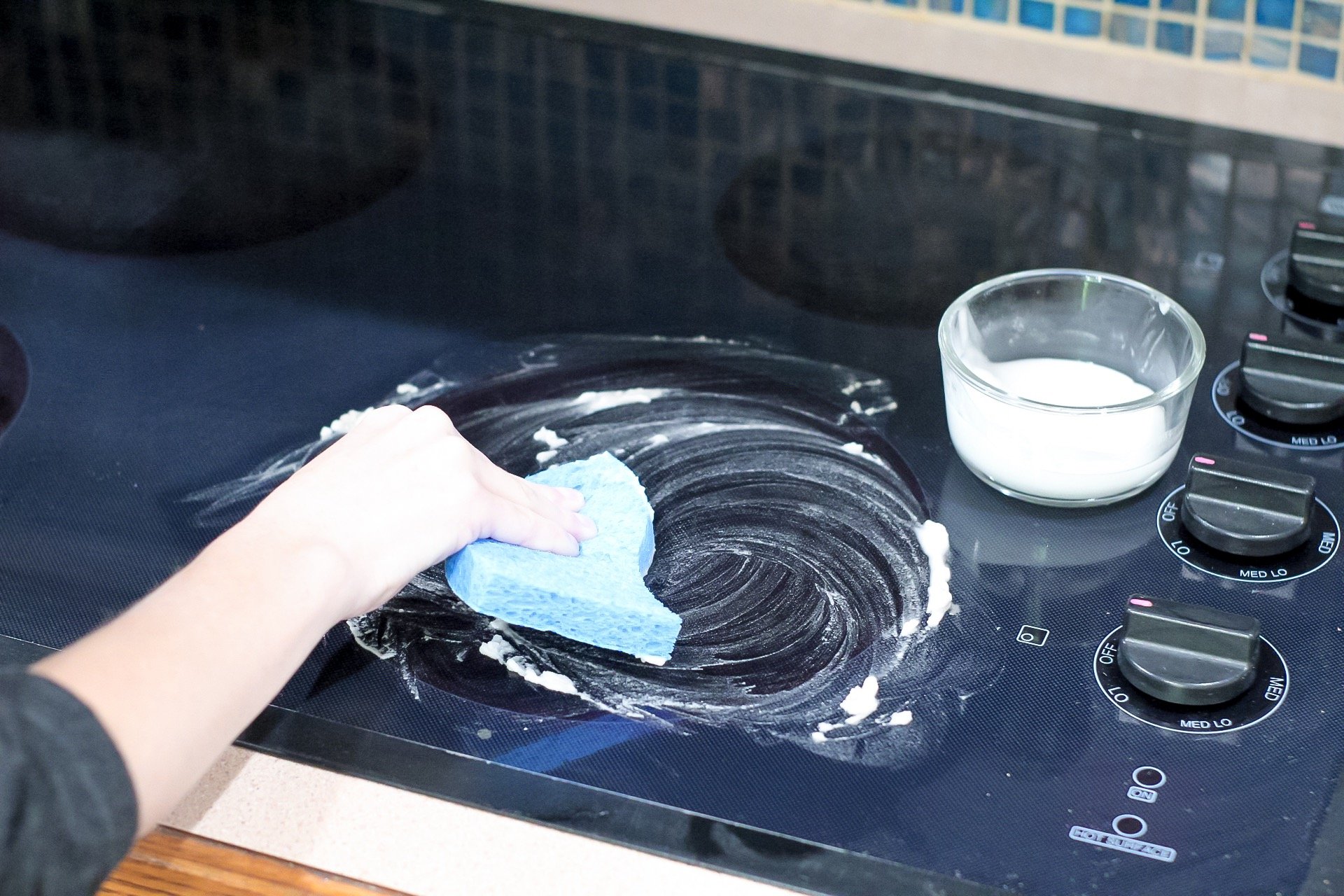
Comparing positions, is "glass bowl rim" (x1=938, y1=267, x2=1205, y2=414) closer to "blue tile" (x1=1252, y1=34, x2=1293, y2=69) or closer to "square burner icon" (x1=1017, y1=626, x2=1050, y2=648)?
"square burner icon" (x1=1017, y1=626, x2=1050, y2=648)

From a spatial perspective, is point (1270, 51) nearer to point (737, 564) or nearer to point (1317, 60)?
point (1317, 60)

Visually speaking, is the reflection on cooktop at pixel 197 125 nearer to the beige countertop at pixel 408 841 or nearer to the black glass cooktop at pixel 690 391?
the black glass cooktop at pixel 690 391

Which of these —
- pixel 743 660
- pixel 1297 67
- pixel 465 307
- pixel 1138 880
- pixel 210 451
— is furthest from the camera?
pixel 1297 67

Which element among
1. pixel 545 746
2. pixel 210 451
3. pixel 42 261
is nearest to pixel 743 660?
pixel 545 746

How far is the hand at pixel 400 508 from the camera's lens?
2.32 feet

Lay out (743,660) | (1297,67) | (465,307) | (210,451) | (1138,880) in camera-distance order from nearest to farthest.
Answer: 1. (1138,880)
2. (743,660)
3. (210,451)
4. (465,307)
5. (1297,67)

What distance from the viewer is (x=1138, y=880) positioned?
2.11 feet

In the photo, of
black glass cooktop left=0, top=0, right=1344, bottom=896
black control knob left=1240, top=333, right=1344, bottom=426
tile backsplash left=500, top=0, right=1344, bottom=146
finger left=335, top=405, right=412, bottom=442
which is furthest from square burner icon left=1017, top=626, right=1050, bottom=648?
tile backsplash left=500, top=0, right=1344, bottom=146

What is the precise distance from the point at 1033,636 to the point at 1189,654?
83 mm

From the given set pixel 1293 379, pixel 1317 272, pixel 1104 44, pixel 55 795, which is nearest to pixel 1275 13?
pixel 1104 44

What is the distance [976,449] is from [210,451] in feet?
1.54

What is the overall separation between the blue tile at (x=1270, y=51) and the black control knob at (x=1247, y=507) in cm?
50

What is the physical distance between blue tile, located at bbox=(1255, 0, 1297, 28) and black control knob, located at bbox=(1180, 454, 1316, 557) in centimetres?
50

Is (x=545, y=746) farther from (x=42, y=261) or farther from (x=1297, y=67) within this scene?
(x=1297, y=67)
